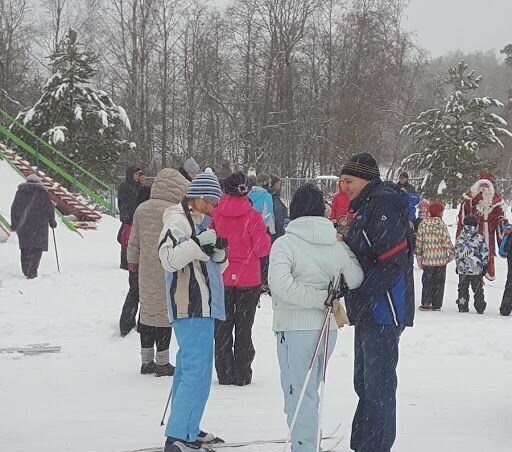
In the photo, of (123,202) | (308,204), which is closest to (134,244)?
(308,204)

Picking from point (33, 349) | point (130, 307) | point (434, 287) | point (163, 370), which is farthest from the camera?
point (434, 287)

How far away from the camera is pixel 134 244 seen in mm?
6223

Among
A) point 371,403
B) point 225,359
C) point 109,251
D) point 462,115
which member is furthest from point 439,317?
point 462,115

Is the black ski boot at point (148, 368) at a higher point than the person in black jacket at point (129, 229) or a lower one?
lower

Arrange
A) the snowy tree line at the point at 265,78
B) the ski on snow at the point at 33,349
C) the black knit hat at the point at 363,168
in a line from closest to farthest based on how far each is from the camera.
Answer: the black knit hat at the point at 363,168
the ski on snow at the point at 33,349
the snowy tree line at the point at 265,78

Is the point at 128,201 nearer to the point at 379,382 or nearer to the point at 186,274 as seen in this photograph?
the point at 186,274

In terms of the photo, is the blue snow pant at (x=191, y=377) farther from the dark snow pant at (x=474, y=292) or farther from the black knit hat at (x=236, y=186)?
the dark snow pant at (x=474, y=292)

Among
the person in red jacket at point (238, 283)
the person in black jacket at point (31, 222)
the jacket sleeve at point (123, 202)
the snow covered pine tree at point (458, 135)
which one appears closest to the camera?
the person in red jacket at point (238, 283)

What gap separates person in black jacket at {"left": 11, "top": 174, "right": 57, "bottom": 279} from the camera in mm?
11547

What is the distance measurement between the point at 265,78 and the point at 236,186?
2904 centimetres

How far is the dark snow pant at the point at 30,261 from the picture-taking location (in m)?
11.6

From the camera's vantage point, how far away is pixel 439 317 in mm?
9891

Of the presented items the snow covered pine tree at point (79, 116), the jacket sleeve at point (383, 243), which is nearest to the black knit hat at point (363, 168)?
the jacket sleeve at point (383, 243)

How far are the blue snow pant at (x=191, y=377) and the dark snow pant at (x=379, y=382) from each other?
0.94 m
